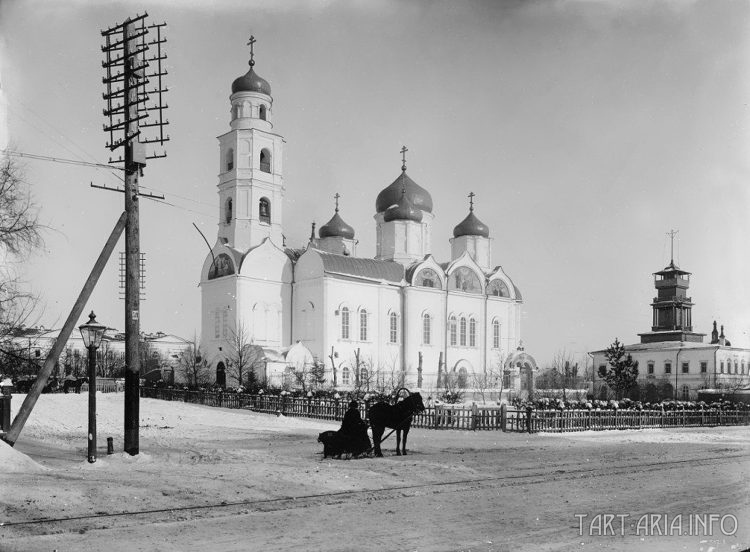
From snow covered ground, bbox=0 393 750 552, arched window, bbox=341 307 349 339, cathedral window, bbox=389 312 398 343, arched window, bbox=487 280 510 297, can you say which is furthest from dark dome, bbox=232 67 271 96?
snow covered ground, bbox=0 393 750 552

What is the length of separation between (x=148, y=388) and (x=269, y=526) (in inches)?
1395

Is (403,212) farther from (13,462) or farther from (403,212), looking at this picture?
(13,462)

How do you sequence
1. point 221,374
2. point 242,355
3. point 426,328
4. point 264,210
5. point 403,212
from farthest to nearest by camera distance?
point 403,212
point 426,328
point 264,210
point 221,374
point 242,355

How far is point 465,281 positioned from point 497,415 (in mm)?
38061

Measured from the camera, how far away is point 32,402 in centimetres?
1348

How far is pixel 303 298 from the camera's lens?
172 feet

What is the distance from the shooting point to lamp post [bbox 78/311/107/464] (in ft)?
43.9

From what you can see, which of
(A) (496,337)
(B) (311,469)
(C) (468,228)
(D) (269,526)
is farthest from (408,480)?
(C) (468,228)

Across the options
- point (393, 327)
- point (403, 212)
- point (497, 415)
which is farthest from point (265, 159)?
point (497, 415)

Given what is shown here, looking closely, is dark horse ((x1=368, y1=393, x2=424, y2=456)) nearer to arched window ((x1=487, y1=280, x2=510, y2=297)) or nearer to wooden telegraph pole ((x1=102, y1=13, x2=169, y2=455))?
wooden telegraph pole ((x1=102, y1=13, x2=169, y2=455))

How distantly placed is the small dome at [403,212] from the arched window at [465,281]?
5.26 metres

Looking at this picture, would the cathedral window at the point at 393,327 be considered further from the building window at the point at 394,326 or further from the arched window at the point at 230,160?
the arched window at the point at 230,160

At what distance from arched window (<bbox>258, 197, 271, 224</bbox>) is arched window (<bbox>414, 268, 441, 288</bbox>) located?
12.6 m

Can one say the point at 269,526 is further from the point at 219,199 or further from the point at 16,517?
the point at 219,199
